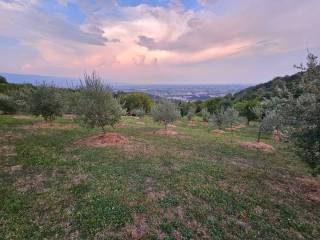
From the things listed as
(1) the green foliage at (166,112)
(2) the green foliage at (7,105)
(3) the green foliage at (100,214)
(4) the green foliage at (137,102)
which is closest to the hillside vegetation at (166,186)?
(3) the green foliage at (100,214)

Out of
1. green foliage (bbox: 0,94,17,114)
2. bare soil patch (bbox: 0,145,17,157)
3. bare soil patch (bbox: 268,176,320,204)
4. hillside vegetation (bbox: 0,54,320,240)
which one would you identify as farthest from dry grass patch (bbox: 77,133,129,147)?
green foliage (bbox: 0,94,17,114)

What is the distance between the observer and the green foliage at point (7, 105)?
3662cm

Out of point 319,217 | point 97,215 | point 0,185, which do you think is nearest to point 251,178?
point 319,217

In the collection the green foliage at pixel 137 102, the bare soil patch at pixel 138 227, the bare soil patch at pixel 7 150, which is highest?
the bare soil patch at pixel 7 150

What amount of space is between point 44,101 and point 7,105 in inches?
719

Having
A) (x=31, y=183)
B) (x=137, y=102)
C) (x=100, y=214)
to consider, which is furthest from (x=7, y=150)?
(x=137, y=102)

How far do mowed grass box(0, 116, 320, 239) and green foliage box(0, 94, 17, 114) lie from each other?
76.4ft

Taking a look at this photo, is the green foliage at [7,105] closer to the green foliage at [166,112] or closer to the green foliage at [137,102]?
the green foliage at [166,112]

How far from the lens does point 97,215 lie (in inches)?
331

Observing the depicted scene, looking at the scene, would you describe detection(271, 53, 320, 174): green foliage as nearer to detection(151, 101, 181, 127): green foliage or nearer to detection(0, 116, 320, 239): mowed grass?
detection(0, 116, 320, 239): mowed grass

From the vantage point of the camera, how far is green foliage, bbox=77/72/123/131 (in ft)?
63.3

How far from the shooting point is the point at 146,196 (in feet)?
33.6

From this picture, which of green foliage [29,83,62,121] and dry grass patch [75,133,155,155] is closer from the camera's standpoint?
dry grass patch [75,133,155,155]

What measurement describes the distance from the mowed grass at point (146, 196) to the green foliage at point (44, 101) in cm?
813
